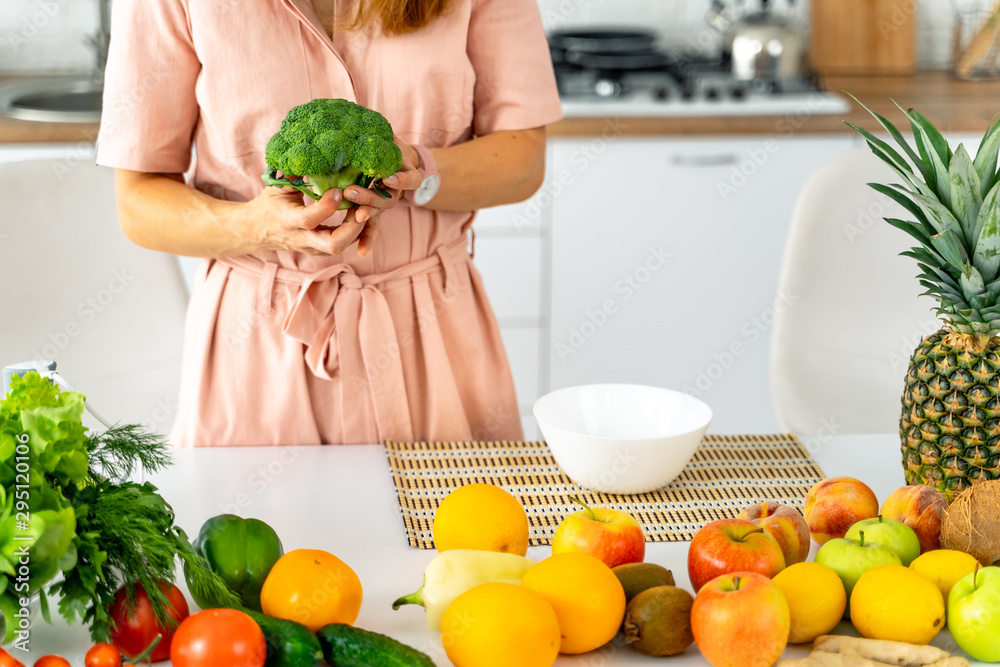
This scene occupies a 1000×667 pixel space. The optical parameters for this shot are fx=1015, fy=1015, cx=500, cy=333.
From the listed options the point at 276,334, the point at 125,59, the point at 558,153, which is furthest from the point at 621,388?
the point at 558,153

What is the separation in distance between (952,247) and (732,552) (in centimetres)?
39

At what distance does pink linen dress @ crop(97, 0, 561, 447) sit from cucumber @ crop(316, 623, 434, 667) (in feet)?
1.84

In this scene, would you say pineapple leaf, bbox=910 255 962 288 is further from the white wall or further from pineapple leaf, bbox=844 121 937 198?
the white wall

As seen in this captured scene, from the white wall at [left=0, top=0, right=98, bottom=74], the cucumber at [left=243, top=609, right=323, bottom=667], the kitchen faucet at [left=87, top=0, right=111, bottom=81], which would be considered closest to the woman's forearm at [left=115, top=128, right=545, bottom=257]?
the cucumber at [left=243, top=609, right=323, bottom=667]

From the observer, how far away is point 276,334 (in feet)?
4.37

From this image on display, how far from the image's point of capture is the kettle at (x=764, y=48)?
2764 millimetres

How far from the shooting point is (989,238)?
967 millimetres

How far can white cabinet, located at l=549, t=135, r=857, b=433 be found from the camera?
8.35 ft

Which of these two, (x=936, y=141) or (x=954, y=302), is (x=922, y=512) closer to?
(x=954, y=302)

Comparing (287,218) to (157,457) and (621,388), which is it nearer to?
(157,457)

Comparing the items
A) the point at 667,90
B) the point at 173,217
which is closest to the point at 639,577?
the point at 173,217

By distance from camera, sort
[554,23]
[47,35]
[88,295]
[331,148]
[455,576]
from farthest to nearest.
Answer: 1. [554,23]
2. [47,35]
3. [88,295]
4. [331,148]
5. [455,576]

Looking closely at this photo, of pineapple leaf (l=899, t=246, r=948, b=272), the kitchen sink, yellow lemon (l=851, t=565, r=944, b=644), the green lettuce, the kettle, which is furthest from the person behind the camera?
the kettle

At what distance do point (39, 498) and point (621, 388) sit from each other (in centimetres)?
72
